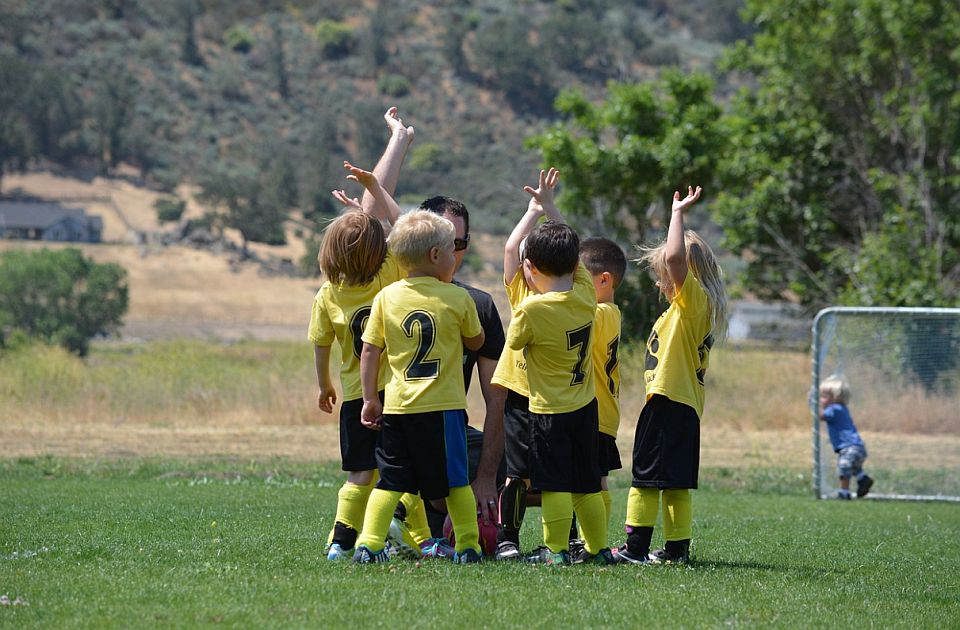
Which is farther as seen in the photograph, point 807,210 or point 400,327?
point 807,210

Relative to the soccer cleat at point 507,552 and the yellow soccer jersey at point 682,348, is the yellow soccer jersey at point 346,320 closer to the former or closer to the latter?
the soccer cleat at point 507,552

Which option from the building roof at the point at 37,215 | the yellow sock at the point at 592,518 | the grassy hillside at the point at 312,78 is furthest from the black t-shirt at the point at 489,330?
the grassy hillside at the point at 312,78

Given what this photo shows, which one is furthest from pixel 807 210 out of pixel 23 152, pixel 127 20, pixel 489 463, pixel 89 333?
pixel 127 20

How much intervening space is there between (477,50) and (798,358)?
97.7 m

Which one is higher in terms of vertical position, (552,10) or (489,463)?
(552,10)

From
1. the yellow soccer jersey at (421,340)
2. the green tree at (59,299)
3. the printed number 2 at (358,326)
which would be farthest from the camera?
the green tree at (59,299)

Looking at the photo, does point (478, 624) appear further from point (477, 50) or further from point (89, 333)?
point (477, 50)

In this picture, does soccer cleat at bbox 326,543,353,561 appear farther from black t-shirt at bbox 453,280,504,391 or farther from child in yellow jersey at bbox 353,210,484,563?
black t-shirt at bbox 453,280,504,391

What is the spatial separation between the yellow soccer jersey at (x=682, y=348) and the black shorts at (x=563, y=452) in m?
0.58

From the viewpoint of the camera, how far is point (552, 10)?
134375mm

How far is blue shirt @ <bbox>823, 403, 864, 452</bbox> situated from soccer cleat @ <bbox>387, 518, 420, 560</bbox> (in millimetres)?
8490

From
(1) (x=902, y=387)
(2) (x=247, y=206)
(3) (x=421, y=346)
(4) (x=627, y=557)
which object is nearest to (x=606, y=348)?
(4) (x=627, y=557)

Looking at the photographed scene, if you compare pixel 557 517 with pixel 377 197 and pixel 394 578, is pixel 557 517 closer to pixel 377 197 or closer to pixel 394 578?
pixel 394 578

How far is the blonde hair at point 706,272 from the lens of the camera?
6.75m
